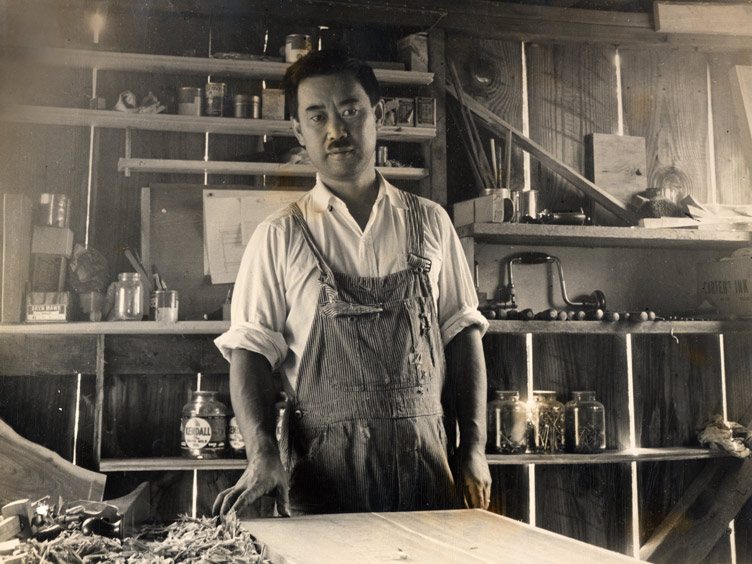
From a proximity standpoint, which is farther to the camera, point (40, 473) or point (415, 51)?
point (415, 51)

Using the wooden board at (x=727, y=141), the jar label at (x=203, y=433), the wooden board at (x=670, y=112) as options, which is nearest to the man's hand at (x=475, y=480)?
the jar label at (x=203, y=433)

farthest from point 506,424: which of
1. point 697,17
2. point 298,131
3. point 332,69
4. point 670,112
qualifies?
point 697,17

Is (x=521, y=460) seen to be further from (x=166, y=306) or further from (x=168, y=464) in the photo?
(x=166, y=306)

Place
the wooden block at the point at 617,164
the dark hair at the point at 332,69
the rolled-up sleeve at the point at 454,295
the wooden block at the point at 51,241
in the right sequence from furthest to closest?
the wooden block at the point at 617,164 < the wooden block at the point at 51,241 < the dark hair at the point at 332,69 < the rolled-up sleeve at the point at 454,295

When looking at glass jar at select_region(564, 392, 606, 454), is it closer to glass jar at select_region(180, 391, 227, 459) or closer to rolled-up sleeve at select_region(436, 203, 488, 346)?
rolled-up sleeve at select_region(436, 203, 488, 346)

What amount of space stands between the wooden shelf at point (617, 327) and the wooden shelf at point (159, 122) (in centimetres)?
83

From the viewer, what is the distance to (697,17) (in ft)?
12.0

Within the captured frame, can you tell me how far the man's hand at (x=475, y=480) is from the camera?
248 cm

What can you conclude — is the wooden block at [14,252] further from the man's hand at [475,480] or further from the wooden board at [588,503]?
the wooden board at [588,503]

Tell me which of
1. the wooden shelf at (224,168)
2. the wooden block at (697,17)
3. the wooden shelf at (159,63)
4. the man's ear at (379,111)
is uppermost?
the wooden block at (697,17)

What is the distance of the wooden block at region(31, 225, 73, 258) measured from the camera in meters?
3.00

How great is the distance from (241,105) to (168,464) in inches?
52.7

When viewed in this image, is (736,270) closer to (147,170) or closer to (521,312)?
(521,312)

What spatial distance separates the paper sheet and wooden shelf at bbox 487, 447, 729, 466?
4.10 feet
